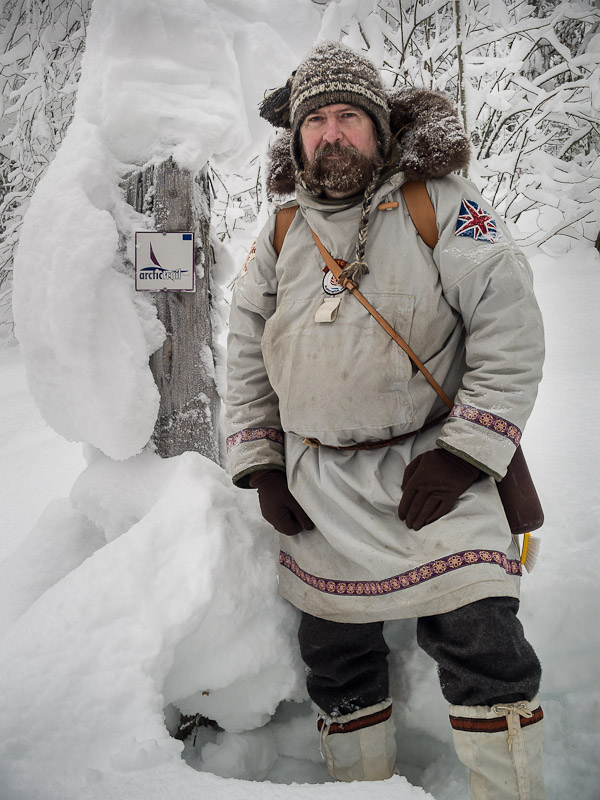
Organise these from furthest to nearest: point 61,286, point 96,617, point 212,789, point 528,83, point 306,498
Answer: point 528,83, point 61,286, point 306,498, point 96,617, point 212,789

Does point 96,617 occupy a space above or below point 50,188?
below

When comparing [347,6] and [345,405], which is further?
[347,6]

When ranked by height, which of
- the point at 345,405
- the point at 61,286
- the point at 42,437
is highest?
the point at 61,286

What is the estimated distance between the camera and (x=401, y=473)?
56.4 inches

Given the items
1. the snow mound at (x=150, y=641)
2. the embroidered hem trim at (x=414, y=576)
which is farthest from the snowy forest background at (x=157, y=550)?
the embroidered hem trim at (x=414, y=576)

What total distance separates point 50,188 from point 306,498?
1.29 m

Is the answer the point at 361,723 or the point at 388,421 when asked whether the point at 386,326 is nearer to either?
the point at 388,421

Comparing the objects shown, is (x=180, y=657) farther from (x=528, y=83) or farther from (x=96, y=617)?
(x=528, y=83)

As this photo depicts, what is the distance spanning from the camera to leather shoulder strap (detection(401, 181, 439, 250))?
1418 mm

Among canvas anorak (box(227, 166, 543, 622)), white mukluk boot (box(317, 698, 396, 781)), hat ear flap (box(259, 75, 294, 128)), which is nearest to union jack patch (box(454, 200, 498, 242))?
canvas anorak (box(227, 166, 543, 622))

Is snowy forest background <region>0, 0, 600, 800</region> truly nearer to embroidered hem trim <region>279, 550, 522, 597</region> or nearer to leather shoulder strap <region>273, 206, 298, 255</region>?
embroidered hem trim <region>279, 550, 522, 597</region>

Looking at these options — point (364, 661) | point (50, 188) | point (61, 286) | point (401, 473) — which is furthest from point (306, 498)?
point (50, 188)

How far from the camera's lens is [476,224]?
1376mm

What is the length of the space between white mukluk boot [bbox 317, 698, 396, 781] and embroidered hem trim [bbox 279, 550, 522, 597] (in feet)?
1.15
